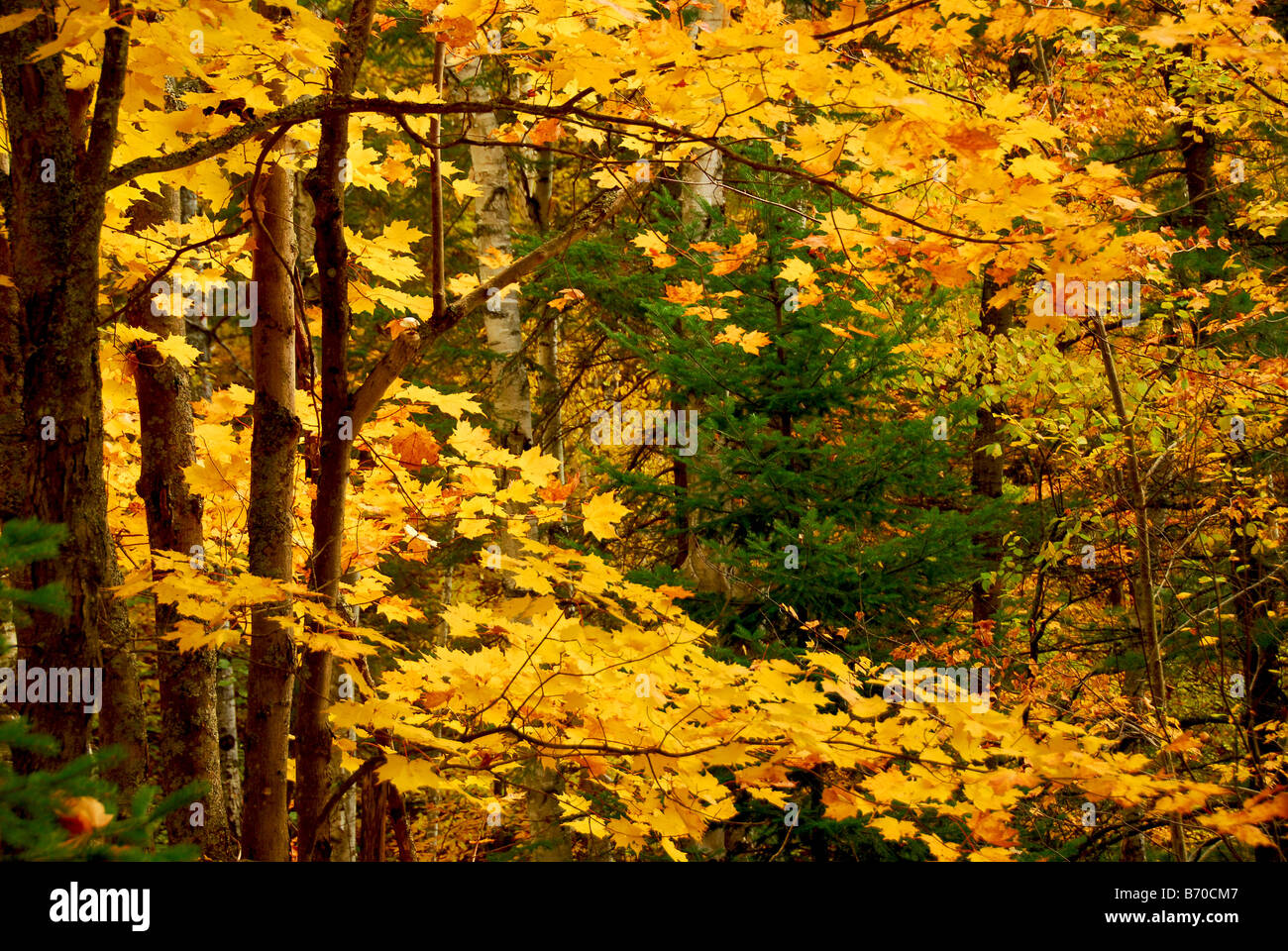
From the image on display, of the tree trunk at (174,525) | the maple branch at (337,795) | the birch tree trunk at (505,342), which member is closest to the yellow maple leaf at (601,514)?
the maple branch at (337,795)

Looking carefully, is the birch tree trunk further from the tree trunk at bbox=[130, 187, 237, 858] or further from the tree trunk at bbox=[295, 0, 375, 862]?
the tree trunk at bbox=[295, 0, 375, 862]

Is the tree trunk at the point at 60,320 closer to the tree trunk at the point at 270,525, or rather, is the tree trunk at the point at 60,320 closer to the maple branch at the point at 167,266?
the maple branch at the point at 167,266

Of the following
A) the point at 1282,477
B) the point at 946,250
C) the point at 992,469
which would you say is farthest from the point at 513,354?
the point at 1282,477

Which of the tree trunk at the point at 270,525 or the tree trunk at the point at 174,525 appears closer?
the tree trunk at the point at 270,525

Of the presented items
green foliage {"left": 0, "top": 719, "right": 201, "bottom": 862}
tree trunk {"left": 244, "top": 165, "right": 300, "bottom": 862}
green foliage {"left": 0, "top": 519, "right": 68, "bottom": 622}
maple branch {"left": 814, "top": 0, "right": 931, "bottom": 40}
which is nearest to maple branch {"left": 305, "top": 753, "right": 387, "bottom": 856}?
tree trunk {"left": 244, "top": 165, "right": 300, "bottom": 862}

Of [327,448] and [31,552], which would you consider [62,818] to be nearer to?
[31,552]

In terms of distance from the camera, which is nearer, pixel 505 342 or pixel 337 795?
pixel 337 795

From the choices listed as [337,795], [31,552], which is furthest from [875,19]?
[337,795]

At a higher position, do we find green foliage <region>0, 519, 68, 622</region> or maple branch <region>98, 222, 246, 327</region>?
maple branch <region>98, 222, 246, 327</region>

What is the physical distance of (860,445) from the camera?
5531 mm

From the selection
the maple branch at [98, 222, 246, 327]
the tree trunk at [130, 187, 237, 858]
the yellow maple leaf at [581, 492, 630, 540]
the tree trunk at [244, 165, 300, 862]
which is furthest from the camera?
the tree trunk at [130, 187, 237, 858]

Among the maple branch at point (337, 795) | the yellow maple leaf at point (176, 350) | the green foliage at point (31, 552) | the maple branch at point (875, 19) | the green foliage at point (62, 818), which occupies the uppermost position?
the maple branch at point (875, 19)
